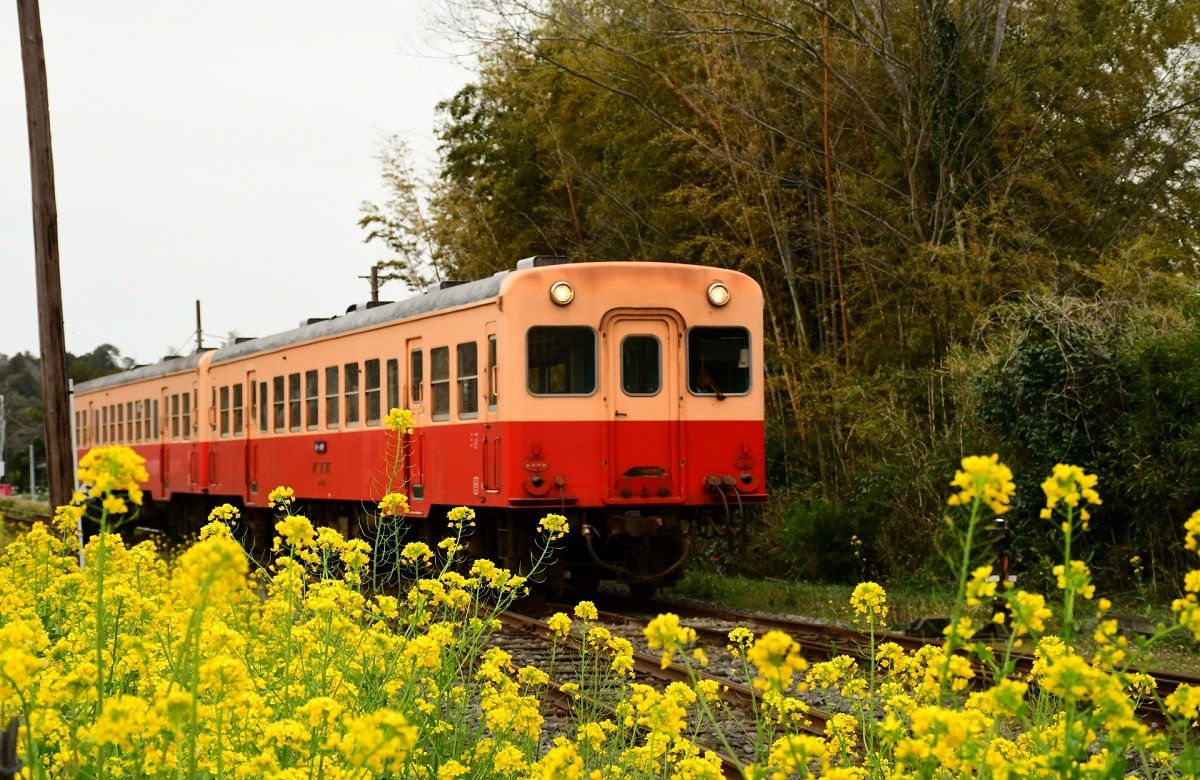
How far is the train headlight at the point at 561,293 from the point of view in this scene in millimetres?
11953

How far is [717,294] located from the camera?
12570 mm

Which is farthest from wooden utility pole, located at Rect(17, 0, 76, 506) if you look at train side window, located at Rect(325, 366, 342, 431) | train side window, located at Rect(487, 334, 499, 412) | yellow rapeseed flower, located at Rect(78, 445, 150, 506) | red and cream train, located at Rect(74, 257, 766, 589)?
yellow rapeseed flower, located at Rect(78, 445, 150, 506)

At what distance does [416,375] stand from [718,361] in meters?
2.54

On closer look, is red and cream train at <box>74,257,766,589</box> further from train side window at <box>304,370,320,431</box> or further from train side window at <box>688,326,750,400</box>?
train side window at <box>304,370,320,431</box>

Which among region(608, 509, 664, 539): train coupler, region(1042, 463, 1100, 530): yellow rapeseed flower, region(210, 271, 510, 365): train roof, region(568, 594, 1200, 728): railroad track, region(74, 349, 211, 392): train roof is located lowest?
region(568, 594, 1200, 728): railroad track

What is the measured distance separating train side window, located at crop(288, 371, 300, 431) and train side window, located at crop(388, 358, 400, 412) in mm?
2806

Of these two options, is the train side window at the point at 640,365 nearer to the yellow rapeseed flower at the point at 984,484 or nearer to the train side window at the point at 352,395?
the train side window at the point at 352,395

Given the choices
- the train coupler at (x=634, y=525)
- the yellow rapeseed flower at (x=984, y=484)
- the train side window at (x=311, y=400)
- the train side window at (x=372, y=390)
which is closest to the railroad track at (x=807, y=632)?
the train coupler at (x=634, y=525)

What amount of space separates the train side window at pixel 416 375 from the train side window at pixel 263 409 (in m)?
4.39

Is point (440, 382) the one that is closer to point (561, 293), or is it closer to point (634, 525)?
point (561, 293)

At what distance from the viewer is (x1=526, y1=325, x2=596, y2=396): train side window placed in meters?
11.9

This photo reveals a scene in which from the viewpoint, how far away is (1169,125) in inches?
721

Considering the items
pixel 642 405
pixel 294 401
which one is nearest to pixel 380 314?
pixel 294 401

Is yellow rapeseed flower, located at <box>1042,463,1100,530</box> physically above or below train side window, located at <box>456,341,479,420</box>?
below
